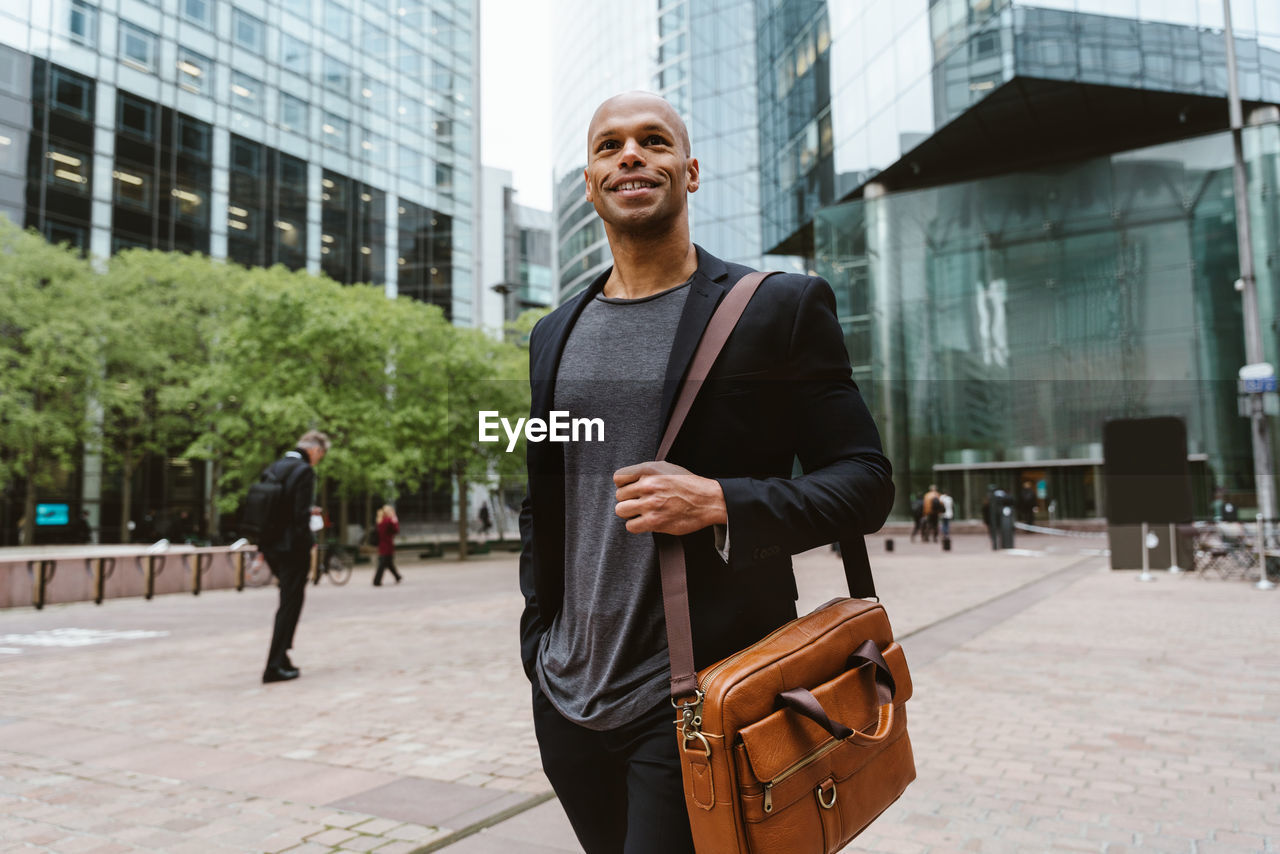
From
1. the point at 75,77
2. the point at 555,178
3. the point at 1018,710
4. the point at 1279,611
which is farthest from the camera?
the point at 555,178

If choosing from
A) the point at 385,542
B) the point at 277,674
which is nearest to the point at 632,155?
the point at 277,674

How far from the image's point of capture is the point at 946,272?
112 feet

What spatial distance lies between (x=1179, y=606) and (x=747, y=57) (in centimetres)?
4342

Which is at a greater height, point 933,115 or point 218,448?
point 933,115

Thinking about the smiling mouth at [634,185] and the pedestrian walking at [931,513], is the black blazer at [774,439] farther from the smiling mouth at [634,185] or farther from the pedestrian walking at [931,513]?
the pedestrian walking at [931,513]

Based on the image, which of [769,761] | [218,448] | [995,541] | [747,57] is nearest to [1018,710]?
[769,761]

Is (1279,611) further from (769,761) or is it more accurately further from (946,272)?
(946,272)

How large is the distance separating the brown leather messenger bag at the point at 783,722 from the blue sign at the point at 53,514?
40272 millimetres

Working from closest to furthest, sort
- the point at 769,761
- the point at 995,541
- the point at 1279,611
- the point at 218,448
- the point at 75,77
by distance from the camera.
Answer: the point at 769,761
the point at 1279,611
the point at 995,541
the point at 218,448
the point at 75,77

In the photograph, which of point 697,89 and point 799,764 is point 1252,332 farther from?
point 697,89

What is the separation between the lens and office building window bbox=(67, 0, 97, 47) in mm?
37469

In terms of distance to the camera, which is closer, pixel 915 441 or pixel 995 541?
pixel 995 541

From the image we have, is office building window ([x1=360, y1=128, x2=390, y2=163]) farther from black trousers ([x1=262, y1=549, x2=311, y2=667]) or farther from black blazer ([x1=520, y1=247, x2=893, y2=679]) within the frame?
black blazer ([x1=520, y1=247, x2=893, y2=679])

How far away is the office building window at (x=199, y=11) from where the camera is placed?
4206 centimetres
